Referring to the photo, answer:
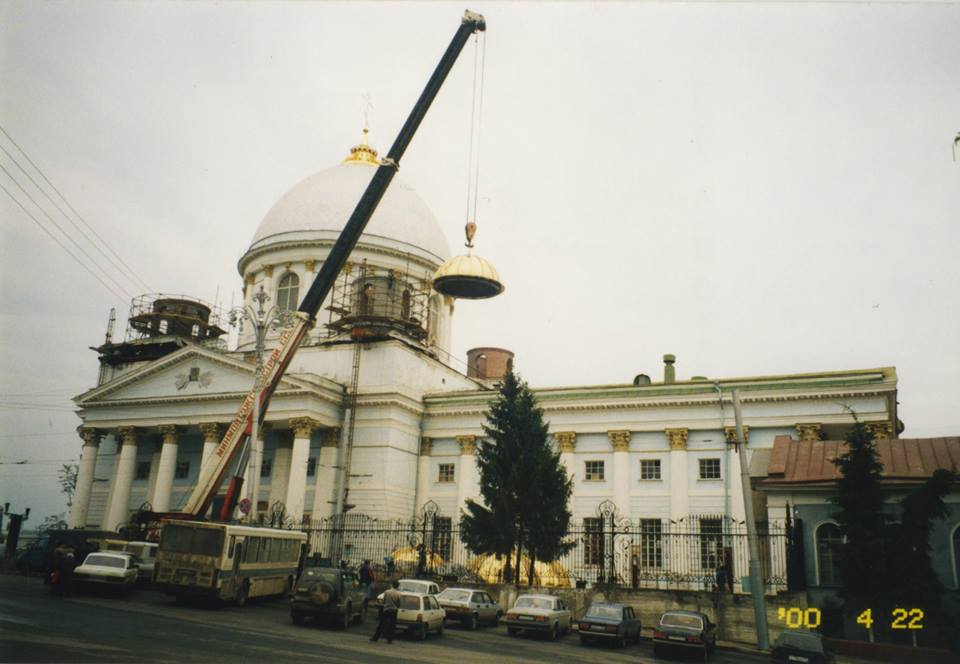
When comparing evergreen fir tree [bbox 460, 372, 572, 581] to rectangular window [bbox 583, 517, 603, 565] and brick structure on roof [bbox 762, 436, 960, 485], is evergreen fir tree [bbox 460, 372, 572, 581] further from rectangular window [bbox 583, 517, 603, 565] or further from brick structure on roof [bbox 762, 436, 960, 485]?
brick structure on roof [bbox 762, 436, 960, 485]

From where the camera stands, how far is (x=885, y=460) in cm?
2681

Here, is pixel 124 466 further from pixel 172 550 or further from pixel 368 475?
pixel 172 550

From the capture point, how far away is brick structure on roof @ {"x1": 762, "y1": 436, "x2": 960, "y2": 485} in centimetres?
2561

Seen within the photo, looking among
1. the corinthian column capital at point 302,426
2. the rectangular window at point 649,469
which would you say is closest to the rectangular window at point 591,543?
the rectangular window at point 649,469

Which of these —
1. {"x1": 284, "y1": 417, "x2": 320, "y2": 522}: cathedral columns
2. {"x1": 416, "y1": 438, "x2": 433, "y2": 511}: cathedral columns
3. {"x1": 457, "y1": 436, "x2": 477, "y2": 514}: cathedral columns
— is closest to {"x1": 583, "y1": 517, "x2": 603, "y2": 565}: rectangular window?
{"x1": 457, "y1": 436, "x2": 477, "y2": 514}: cathedral columns

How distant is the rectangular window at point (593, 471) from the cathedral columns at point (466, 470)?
5924mm

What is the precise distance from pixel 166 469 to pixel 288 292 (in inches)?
525

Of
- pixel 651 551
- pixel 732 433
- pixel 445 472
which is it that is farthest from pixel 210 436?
pixel 732 433

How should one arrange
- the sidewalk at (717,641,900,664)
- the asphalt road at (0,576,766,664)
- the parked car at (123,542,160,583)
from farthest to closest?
the parked car at (123,542,160,583)
the sidewalk at (717,641,900,664)
the asphalt road at (0,576,766,664)

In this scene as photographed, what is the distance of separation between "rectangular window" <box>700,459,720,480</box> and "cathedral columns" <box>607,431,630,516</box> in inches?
142

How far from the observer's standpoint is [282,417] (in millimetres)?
42281

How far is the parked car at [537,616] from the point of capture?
22484 millimetres

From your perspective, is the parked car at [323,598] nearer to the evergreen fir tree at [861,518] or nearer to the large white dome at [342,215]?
the evergreen fir tree at [861,518]

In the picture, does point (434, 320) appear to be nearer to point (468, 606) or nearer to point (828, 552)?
point (468, 606)
